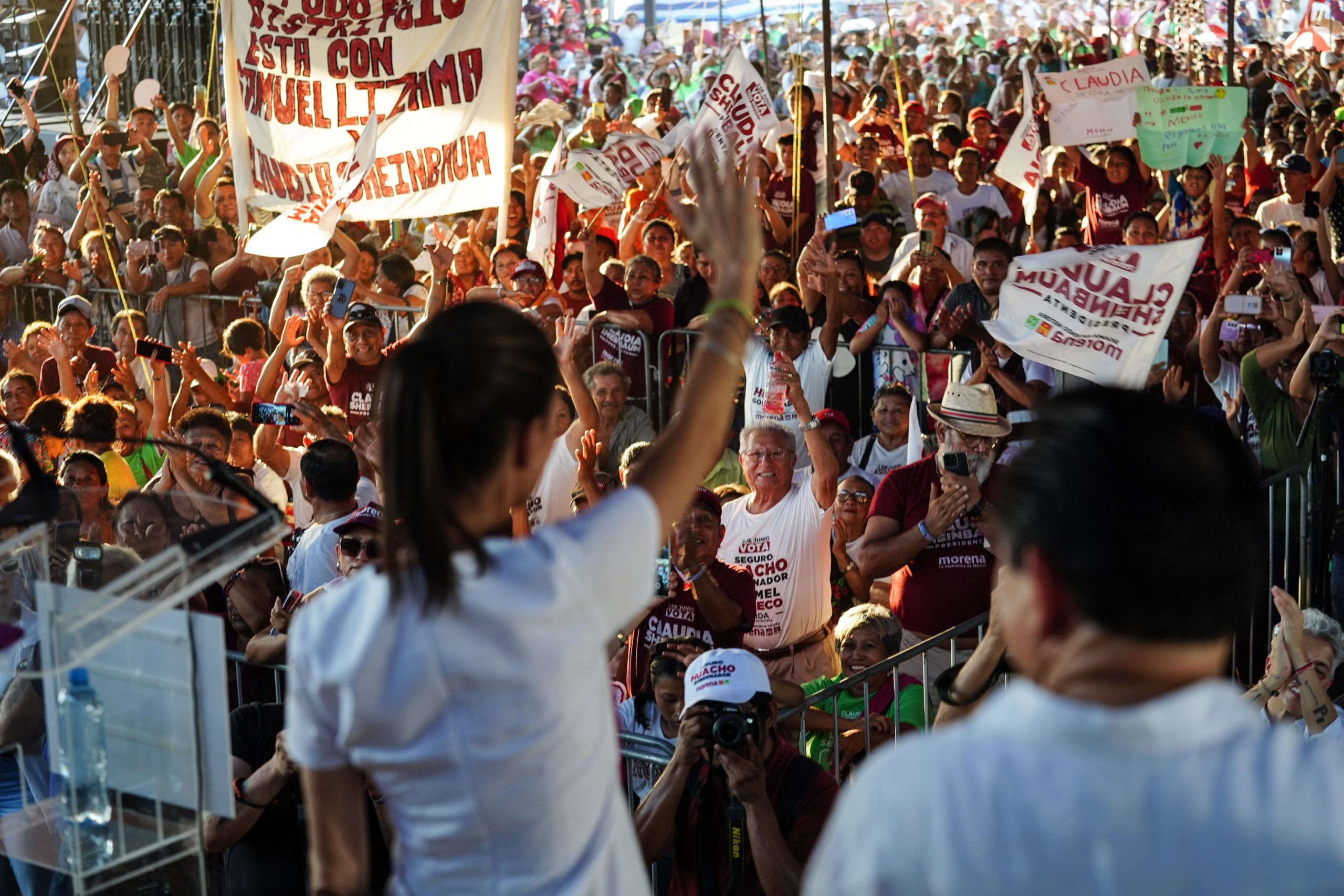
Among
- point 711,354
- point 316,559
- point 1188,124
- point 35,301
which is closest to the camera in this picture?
point 711,354

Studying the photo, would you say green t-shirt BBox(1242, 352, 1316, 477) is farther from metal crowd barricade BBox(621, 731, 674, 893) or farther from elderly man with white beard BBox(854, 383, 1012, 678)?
metal crowd barricade BBox(621, 731, 674, 893)

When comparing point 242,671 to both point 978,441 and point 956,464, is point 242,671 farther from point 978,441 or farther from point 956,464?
point 978,441

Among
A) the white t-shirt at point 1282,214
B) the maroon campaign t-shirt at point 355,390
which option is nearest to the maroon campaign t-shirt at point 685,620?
the maroon campaign t-shirt at point 355,390

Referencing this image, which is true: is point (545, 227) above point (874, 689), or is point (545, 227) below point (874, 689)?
above

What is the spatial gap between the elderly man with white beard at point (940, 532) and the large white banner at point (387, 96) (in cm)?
320

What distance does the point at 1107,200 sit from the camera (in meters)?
11.1

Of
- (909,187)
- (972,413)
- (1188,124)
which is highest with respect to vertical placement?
(1188,124)

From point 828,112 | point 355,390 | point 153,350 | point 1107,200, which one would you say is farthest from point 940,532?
point 1107,200

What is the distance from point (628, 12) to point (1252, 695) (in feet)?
110

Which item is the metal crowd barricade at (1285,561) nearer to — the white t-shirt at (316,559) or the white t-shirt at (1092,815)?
the white t-shirt at (316,559)

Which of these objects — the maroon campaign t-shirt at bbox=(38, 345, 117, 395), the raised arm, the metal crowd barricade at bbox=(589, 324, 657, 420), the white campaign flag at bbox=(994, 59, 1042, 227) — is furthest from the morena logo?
the white campaign flag at bbox=(994, 59, 1042, 227)

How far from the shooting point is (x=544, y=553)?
1.73m

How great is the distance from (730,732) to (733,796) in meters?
→ 0.22

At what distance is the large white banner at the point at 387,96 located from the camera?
27.0 feet
